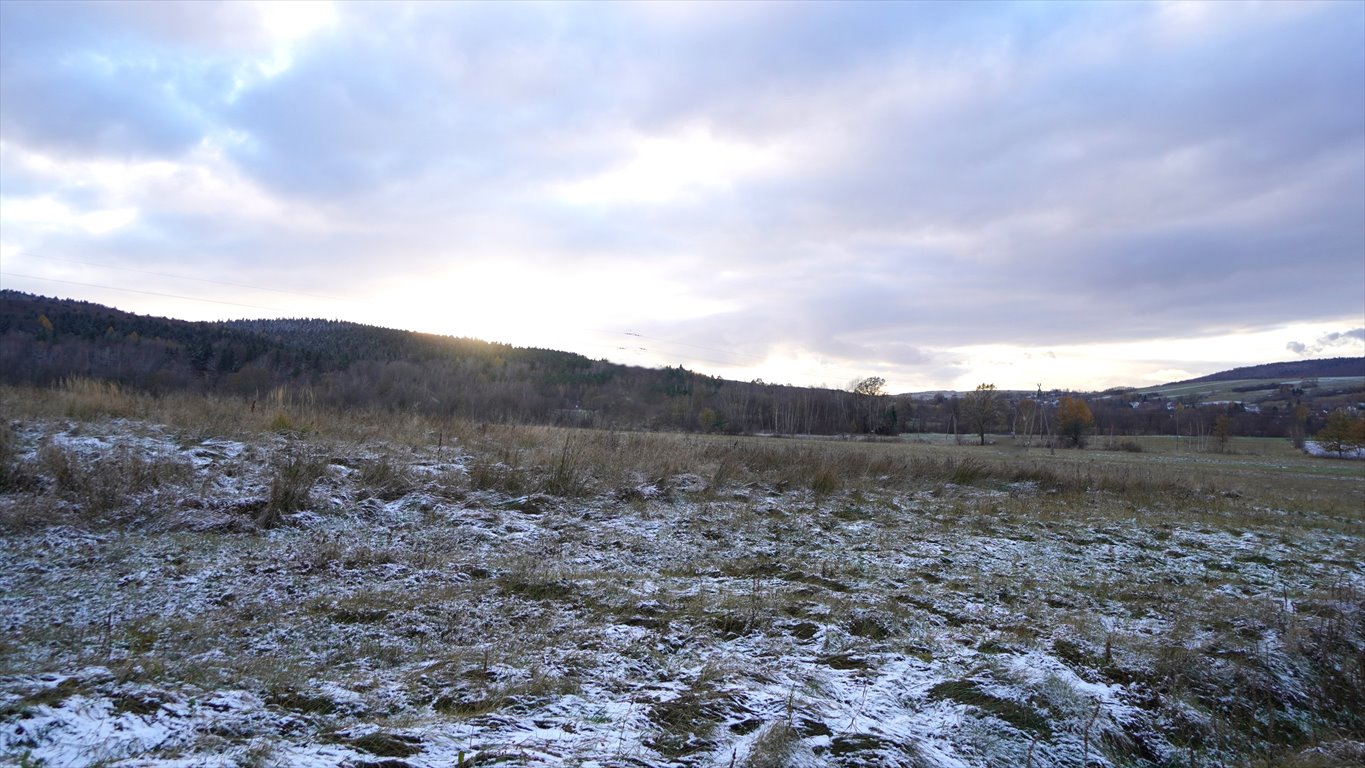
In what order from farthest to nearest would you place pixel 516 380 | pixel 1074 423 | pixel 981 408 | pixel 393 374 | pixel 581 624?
pixel 516 380, pixel 981 408, pixel 1074 423, pixel 393 374, pixel 581 624

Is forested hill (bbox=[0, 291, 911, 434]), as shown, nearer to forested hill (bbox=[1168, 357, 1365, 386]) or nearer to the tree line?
the tree line

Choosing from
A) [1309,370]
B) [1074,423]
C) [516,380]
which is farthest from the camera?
[1309,370]

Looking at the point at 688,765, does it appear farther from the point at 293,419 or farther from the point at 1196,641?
the point at 293,419

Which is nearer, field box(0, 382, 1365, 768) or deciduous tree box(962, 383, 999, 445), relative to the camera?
field box(0, 382, 1365, 768)

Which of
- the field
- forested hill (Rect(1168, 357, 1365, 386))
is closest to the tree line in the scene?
the field

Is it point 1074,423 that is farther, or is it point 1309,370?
point 1309,370

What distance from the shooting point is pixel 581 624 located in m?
5.52

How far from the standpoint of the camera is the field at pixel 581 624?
3.66 meters

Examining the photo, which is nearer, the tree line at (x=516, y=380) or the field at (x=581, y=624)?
the field at (x=581, y=624)

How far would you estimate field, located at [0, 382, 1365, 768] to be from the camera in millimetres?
3662

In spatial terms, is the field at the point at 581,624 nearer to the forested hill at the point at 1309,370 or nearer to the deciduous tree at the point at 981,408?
the deciduous tree at the point at 981,408

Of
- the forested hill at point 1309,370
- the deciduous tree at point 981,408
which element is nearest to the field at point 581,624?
the deciduous tree at point 981,408

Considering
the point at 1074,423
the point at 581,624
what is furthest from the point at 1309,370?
the point at 581,624

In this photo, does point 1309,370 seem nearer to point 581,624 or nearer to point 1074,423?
point 1074,423
